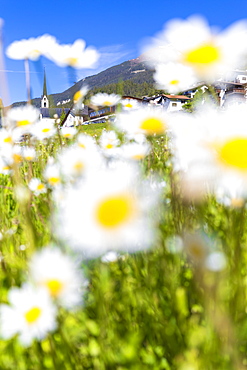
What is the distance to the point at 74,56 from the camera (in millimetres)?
1305

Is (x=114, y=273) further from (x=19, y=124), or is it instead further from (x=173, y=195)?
(x=19, y=124)

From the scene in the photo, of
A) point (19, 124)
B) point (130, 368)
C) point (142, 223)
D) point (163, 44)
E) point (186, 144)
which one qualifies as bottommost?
point (130, 368)

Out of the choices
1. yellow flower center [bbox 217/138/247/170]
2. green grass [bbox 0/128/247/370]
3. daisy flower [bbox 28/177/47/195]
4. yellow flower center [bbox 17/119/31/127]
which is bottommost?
green grass [bbox 0/128/247/370]

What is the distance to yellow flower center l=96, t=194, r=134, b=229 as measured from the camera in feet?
1.71

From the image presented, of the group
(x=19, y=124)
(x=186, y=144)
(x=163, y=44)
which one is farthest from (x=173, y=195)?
(x=19, y=124)

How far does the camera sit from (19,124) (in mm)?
1697

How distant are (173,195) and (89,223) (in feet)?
0.58

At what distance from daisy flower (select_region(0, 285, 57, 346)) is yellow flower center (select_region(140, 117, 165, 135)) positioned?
0.71 m

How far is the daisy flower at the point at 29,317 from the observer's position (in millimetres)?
557

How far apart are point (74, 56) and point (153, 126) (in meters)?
0.44

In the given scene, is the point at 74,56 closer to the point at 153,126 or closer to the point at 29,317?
the point at 153,126

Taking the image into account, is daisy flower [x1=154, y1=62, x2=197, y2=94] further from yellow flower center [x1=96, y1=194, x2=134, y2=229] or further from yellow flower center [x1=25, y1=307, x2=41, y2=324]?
yellow flower center [x1=25, y1=307, x2=41, y2=324]

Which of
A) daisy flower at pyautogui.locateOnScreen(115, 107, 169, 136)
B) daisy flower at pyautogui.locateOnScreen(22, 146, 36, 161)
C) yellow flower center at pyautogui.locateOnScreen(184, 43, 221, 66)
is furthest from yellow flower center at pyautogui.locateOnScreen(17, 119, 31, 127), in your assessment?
yellow flower center at pyautogui.locateOnScreen(184, 43, 221, 66)

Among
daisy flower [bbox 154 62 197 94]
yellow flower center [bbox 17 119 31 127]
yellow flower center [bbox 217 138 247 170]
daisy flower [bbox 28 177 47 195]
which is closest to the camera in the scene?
yellow flower center [bbox 217 138 247 170]
